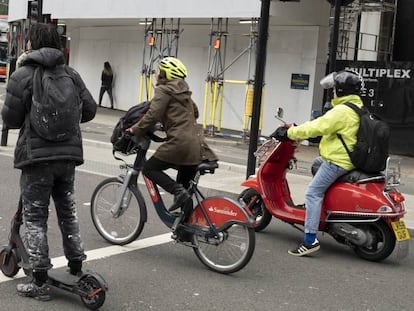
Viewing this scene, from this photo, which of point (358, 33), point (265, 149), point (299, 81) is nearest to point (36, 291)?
point (265, 149)

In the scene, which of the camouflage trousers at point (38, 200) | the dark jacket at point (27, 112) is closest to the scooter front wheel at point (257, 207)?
the camouflage trousers at point (38, 200)

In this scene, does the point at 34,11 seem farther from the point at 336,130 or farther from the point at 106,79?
the point at 106,79

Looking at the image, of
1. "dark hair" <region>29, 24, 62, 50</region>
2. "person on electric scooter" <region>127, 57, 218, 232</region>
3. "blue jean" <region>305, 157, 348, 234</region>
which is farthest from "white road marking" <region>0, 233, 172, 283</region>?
"dark hair" <region>29, 24, 62, 50</region>

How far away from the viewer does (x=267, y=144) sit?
6.54 m

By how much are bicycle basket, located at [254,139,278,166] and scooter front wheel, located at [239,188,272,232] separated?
0.37 m

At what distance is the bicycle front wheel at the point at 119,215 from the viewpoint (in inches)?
231

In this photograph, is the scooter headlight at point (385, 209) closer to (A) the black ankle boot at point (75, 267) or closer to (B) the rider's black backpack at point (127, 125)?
(B) the rider's black backpack at point (127, 125)

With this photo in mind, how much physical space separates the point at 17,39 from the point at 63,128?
22.9 meters

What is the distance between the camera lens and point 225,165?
11609mm

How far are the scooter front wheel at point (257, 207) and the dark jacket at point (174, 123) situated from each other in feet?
4.44

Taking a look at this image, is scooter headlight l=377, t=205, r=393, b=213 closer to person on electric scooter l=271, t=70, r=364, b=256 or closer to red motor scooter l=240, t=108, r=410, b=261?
red motor scooter l=240, t=108, r=410, b=261

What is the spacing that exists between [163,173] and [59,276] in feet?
5.13

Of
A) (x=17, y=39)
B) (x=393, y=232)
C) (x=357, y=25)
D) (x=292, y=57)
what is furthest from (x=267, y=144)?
(x=17, y=39)

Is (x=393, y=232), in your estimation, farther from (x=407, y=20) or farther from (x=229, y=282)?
(x=407, y=20)
